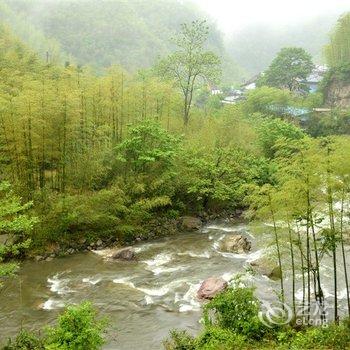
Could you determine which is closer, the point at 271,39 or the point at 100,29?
the point at 100,29

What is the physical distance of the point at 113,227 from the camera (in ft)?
77.7

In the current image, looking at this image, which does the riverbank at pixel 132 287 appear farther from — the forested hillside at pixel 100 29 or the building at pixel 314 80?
the forested hillside at pixel 100 29

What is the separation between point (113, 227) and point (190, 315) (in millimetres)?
9295

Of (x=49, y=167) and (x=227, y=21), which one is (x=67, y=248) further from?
(x=227, y=21)

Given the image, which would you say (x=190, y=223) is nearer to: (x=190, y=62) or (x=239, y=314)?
(x=239, y=314)

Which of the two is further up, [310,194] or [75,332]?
[310,194]

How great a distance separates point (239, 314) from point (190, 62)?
27064mm

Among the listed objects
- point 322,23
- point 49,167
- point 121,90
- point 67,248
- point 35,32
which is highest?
point 322,23

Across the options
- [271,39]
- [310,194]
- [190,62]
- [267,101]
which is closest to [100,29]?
[267,101]

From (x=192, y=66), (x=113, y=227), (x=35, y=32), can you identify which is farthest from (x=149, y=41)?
(x=113, y=227)

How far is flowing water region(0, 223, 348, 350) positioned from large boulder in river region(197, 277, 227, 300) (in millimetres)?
359

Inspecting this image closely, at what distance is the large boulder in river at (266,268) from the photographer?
60.1 ft

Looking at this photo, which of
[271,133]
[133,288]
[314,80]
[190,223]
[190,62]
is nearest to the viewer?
[133,288]

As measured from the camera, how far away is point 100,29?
93438 millimetres
